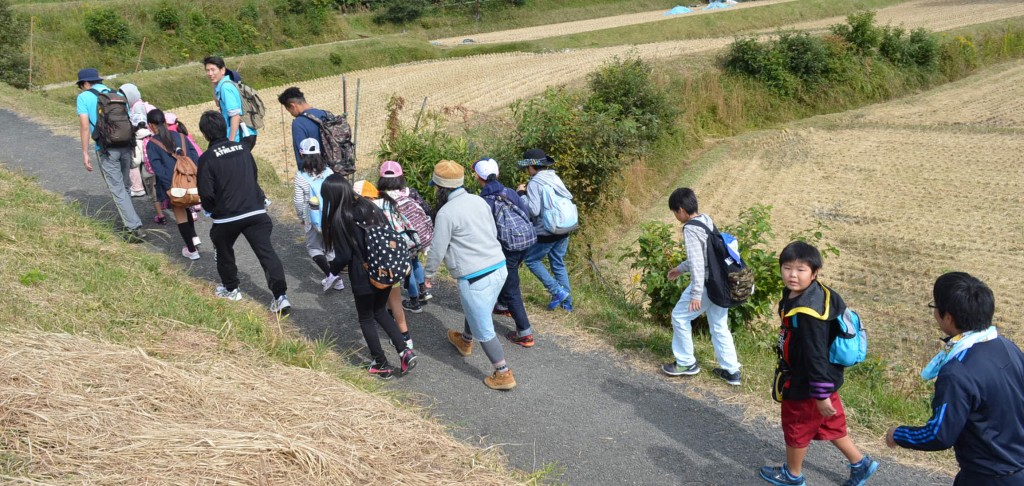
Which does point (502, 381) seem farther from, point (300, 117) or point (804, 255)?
point (300, 117)

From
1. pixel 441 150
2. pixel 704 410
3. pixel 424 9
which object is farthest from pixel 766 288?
pixel 424 9

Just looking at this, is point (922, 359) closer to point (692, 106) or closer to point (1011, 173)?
point (1011, 173)

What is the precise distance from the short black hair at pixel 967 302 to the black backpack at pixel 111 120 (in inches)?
299

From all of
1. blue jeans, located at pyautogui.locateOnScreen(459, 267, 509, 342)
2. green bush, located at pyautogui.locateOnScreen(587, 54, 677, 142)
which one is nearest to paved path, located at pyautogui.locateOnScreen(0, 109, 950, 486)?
blue jeans, located at pyautogui.locateOnScreen(459, 267, 509, 342)

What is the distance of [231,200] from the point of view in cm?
614

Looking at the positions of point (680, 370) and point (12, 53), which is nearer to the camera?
point (680, 370)

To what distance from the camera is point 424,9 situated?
40.3 m

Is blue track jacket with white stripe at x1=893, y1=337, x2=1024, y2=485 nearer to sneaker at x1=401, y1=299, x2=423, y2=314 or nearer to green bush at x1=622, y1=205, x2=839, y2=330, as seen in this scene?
green bush at x1=622, y1=205, x2=839, y2=330

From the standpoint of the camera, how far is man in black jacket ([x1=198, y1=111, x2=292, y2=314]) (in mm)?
6086

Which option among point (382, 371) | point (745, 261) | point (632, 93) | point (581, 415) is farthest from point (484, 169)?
point (632, 93)

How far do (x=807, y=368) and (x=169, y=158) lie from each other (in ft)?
23.2

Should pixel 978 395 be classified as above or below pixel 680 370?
above

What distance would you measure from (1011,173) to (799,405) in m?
17.2

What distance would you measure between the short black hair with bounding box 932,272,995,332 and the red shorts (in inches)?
41.6
